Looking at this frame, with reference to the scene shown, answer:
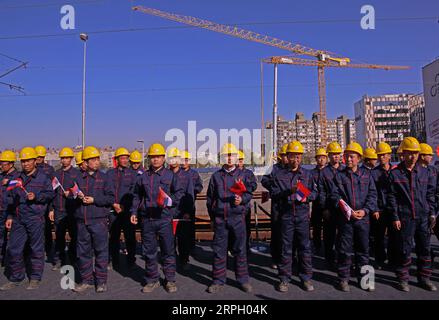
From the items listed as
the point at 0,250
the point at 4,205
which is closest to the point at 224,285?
the point at 4,205

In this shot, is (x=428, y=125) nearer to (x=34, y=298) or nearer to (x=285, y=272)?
(x=285, y=272)

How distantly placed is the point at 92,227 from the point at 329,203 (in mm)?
3400

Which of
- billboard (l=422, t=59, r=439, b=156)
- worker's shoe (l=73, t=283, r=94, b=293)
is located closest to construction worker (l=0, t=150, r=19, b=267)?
worker's shoe (l=73, t=283, r=94, b=293)

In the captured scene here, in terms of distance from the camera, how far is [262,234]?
264 inches

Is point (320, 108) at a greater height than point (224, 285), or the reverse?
point (320, 108)

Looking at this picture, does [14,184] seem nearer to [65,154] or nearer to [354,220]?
[65,154]

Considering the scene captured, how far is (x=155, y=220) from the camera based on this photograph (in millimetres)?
4090

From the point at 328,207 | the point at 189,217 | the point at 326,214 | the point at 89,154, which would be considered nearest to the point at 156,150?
the point at 89,154

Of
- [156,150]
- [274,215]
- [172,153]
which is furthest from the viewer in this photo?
[172,153]

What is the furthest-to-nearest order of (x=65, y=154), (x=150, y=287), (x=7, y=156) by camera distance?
(x=65, y=154) → (x=7, y=156) → (x=150, y=287)

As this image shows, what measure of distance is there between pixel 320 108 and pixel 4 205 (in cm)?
6237

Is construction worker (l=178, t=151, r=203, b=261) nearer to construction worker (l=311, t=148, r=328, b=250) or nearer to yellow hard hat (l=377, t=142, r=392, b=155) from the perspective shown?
construction worker (l=311, t=148, r=328, b=250)

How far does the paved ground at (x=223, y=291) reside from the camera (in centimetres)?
386

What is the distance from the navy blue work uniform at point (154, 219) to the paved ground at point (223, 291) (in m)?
0.32
